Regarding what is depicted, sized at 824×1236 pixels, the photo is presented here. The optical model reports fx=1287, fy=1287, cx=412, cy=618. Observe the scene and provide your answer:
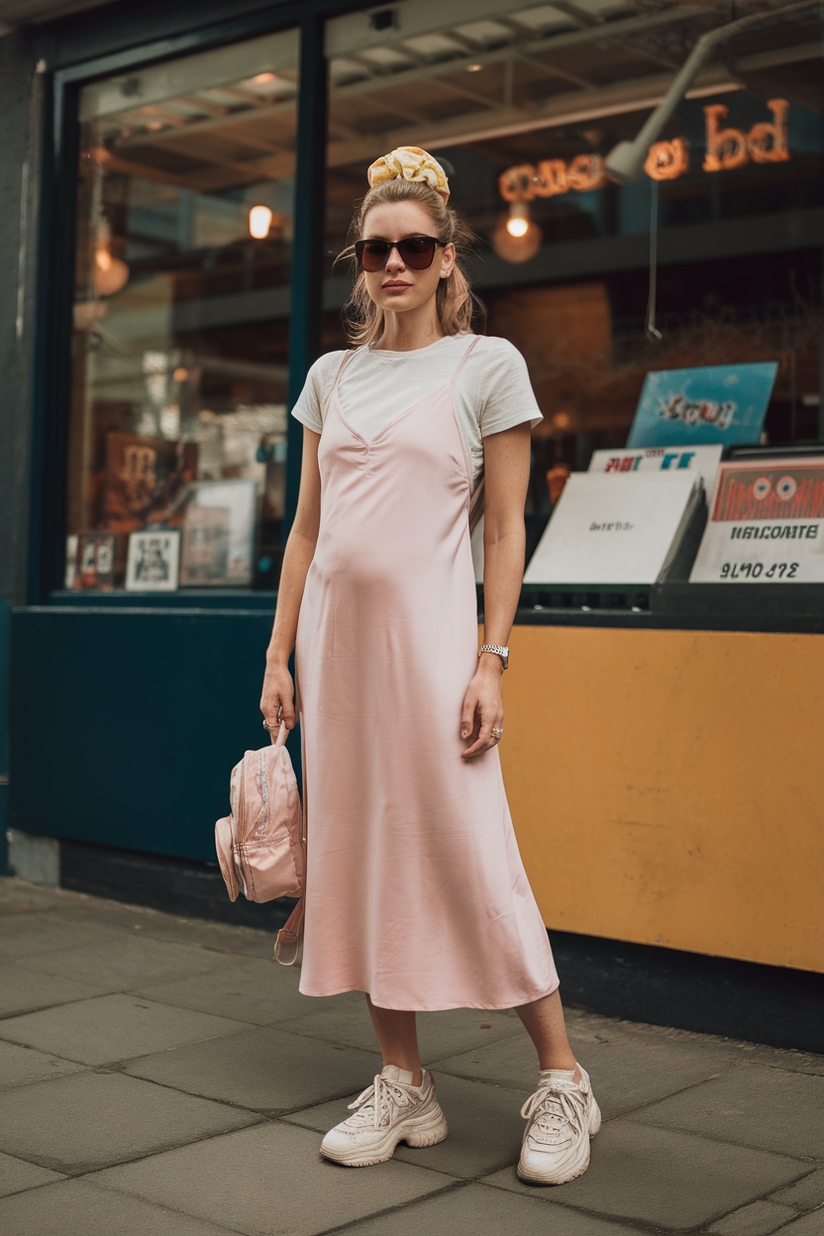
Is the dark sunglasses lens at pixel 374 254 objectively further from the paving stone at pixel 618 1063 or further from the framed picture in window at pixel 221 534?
the framed picture in window at pixel 221 534

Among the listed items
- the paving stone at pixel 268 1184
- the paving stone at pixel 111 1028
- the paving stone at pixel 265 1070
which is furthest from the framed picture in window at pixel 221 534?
the paving stone at pixel 268 1184

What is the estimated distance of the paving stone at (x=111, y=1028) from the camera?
3.50 m

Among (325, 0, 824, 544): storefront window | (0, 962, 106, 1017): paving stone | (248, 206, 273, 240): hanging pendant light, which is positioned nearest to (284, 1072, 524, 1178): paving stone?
(0, 962, 106, 1017): paving stone

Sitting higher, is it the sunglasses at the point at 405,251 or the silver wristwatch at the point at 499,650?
the sunglasses at the point at 405,251

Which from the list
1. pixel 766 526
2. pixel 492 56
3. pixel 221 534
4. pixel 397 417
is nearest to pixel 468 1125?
pixel 397 417

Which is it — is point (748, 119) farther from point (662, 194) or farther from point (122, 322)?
point (122, 322)

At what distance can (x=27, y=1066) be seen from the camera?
334 centimetres

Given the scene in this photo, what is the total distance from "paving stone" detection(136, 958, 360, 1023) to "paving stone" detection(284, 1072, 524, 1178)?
72 cm

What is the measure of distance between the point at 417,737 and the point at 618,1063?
1303mm

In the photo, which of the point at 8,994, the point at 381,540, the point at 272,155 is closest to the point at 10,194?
the point at 272,155

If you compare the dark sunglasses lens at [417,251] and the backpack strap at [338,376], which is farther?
the backpack strap at [338,376]

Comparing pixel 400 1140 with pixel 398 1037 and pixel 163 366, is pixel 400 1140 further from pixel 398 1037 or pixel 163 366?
pixel 163 366

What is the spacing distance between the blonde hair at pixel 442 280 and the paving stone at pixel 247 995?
2023 millimetres

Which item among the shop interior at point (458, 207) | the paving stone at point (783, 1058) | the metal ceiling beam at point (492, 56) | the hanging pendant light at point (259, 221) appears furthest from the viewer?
the hanging pendant light at point (259, 221)
